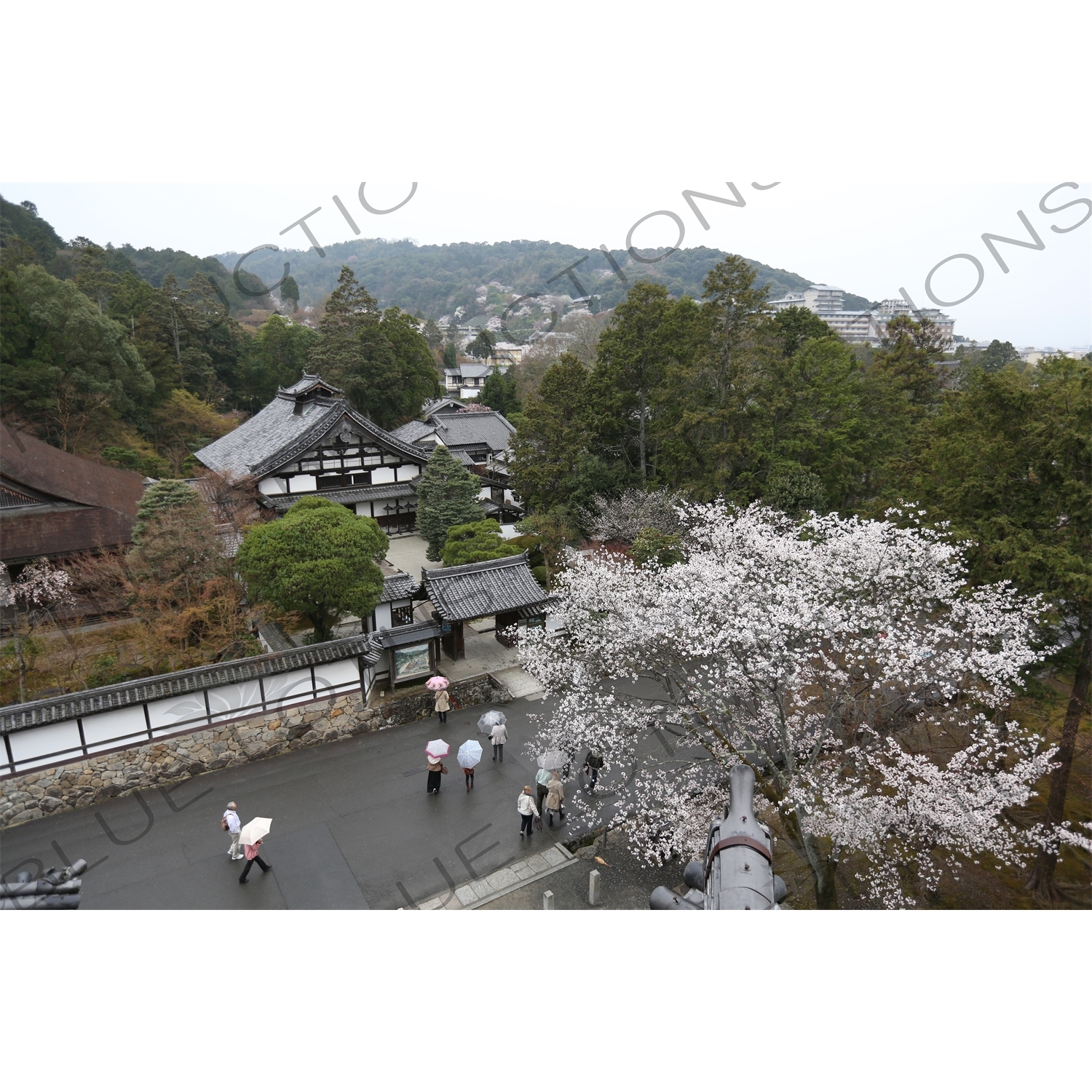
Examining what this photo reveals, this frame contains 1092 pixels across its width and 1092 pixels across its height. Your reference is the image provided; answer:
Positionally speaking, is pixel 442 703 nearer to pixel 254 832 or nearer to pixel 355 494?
pixel 254 832

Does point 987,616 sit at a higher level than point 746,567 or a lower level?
lower

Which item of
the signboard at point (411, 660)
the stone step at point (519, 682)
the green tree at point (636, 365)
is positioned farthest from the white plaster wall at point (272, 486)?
the stone step at point (519, 682)

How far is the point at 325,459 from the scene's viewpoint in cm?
2175

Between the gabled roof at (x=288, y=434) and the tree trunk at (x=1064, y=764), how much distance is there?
19.5 metres

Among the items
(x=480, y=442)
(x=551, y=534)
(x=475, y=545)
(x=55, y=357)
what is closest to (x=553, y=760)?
(x=475, y=545)

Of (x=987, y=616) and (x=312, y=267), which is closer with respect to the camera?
(x=987, y=616)

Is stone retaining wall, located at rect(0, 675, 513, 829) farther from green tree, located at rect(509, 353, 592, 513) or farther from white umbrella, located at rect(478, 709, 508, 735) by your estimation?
green tree, located at rect(509, 353, 592, 513)

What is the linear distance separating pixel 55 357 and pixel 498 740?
22593 millimetres

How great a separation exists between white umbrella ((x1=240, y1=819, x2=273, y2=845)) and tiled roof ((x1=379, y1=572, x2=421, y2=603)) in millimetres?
5753

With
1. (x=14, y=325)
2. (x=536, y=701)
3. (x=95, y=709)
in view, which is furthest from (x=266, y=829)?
(x=14, y=325)

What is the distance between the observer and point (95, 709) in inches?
357

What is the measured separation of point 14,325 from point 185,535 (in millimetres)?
15554

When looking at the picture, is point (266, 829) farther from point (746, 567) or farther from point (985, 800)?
point (985, 800)

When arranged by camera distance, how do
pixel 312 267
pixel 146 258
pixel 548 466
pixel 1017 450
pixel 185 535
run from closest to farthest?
pixel 1017 450 < pixel 185 535 < pixel 548 466 < pixel 146 258 < pixel 312 267
